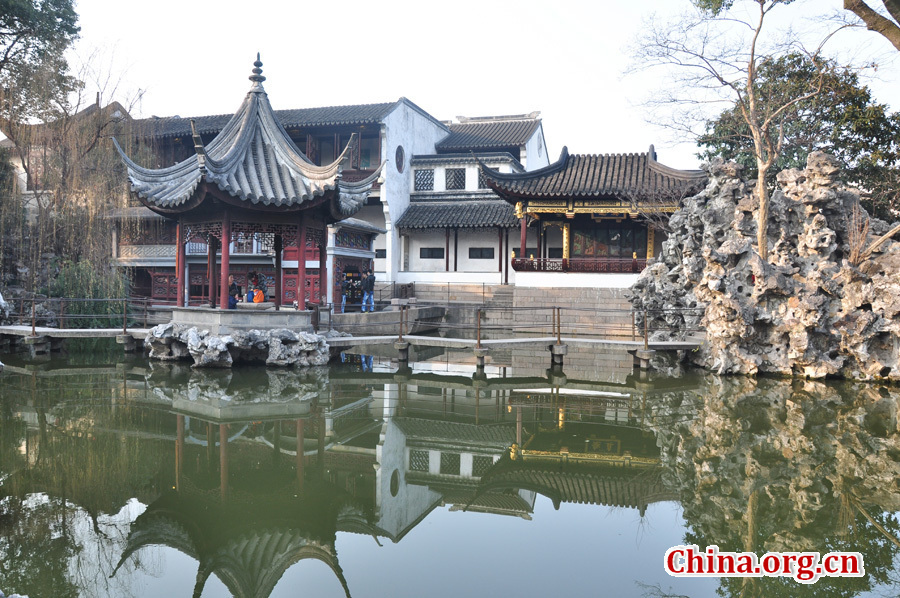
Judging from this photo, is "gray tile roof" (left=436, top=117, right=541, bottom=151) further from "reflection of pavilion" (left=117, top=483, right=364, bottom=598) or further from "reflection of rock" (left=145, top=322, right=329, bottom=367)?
"reflection of pavilion" (left=117, top=483, right=364, bottom=598)

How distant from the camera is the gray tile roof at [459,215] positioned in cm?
2403

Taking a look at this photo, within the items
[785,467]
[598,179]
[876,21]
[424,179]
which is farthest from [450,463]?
[424,179]

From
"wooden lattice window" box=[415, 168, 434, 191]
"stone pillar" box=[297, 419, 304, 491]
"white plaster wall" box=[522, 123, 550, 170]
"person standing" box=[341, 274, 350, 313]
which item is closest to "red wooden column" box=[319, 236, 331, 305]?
"person standing" box=[341, 274, 350, 313]

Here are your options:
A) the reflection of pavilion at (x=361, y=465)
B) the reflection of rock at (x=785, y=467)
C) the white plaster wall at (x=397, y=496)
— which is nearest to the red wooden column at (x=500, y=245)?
the reflection of pavilion at (x=361, y=465)

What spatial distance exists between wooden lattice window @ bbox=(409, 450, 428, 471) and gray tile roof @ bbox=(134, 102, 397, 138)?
1895 cm

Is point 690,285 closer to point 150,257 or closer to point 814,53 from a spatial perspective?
point 814,53

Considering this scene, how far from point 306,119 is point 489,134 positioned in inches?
349

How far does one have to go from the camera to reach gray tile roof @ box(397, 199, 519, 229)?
2403 centimetres

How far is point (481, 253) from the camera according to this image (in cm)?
2556

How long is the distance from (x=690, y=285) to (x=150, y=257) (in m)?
17.8

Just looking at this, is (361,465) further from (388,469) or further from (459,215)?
(459,215)

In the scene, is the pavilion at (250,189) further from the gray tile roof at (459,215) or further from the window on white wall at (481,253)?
the window on white wall at (481,253)

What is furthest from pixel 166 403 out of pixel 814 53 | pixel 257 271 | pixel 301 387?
pixel 814 53

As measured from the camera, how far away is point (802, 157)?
20.4m
